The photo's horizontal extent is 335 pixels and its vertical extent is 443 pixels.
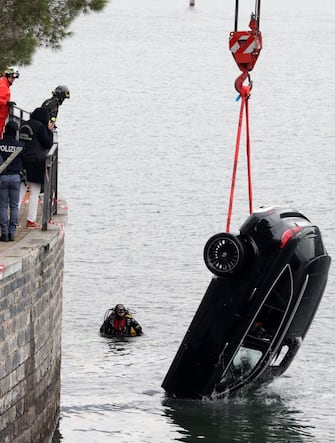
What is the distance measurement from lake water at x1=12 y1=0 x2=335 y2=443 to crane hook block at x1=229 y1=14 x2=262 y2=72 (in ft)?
18.9

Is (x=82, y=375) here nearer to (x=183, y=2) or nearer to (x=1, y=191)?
(x=1, y=191)

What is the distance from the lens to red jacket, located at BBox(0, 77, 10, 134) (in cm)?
1972

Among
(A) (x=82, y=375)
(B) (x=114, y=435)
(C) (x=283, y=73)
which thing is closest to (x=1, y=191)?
(B) (x=114, y=435)

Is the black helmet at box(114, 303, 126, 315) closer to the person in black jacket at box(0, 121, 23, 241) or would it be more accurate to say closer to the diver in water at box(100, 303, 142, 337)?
the diver in water at box(100, 303, 142, 337)

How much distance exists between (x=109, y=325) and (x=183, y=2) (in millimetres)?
158698

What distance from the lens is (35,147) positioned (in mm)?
19594

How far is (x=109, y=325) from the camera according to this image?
29.7 meters

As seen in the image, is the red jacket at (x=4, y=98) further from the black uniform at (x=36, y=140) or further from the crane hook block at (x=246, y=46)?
the crane hook block at (x=246, y=46)

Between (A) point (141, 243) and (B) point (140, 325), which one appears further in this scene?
(A) point (141, 243)

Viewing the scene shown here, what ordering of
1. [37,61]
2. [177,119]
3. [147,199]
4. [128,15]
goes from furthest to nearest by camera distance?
[128,15] → [37,61] → [177,119] → [147,199]

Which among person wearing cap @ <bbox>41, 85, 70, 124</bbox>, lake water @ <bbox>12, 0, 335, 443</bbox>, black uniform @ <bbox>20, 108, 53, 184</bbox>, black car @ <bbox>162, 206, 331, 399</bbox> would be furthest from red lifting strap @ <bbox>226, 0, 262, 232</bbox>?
lake water @ <bbox>12, 0, 335, 443</bbox>

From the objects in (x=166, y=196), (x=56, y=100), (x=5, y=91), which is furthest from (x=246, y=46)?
(x=166, y=196)

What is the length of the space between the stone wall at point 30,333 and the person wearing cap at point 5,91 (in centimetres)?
173

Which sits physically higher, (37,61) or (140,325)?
(37,61)
